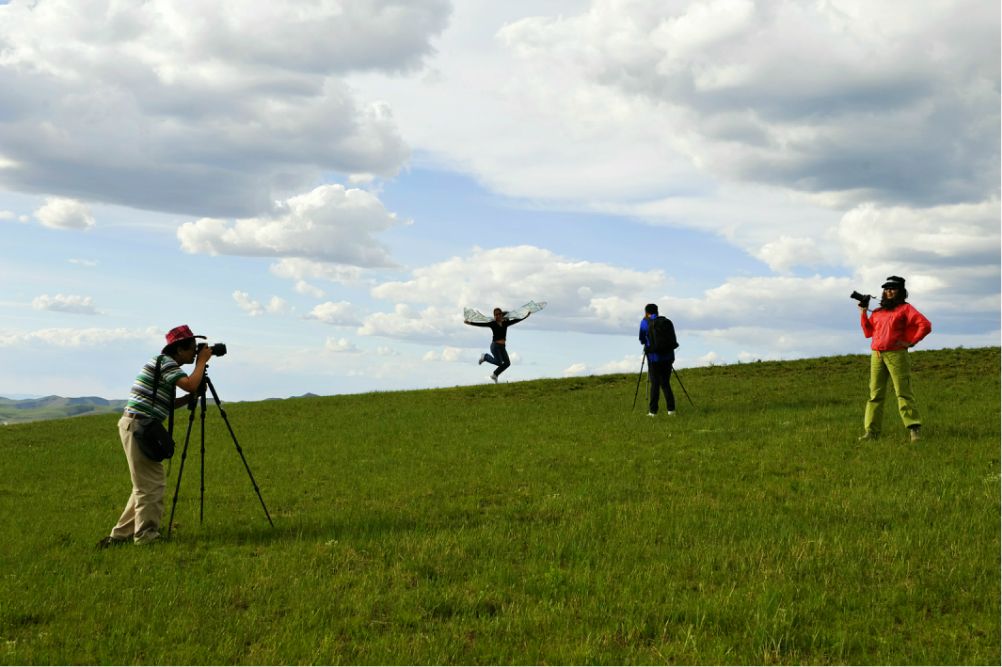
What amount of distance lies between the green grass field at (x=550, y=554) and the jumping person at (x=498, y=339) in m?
14.8

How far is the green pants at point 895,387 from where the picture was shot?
55.5ft

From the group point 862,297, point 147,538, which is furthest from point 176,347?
point 862,297

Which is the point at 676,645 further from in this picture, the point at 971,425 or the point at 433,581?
the point at 971,425

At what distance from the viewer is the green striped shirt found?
11.8 meters

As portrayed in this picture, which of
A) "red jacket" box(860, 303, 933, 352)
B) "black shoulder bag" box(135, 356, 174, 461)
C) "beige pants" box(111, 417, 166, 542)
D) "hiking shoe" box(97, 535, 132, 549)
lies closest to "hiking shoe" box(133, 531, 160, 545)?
"beige pants" box(111, 417, 166, 542)

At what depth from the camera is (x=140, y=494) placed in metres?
12.0

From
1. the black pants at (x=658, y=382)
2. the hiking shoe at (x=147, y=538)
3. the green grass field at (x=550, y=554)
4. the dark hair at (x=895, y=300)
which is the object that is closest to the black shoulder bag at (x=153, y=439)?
the hiking shoe at (x=147, y=538)

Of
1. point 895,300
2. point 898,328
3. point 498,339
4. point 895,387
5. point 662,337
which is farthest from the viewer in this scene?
point 498,339

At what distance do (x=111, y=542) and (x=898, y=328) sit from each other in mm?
15494

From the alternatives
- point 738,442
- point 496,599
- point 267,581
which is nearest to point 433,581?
point 496,599

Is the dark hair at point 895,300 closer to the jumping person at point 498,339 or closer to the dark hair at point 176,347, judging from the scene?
the dark hair at point 176,347

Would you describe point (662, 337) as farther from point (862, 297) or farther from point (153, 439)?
point (153, 439)

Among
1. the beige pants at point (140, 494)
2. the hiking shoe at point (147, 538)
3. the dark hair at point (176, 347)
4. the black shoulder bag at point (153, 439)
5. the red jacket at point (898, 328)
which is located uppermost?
the red jacket at point (898, 328)

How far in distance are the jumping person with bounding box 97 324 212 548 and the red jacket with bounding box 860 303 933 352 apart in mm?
13640
